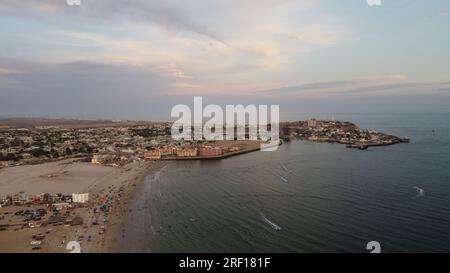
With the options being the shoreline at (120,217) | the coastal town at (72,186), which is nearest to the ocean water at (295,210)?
the shoreline at (120,217)

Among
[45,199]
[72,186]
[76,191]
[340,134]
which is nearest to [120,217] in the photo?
[45,199]

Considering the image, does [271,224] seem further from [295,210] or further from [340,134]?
[340,134]

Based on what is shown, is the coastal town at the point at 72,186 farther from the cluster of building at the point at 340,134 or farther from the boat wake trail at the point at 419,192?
the boat wake trail at the point at 419,192

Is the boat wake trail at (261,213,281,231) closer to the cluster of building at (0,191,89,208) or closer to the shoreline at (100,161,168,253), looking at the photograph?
the shoreline at (100,161,168,253)
